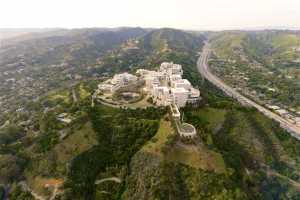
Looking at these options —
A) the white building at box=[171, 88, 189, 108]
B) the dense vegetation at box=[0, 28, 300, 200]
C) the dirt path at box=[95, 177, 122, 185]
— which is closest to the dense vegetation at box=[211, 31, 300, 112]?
the dense vegetation at box=[0, 28, 300, 200]

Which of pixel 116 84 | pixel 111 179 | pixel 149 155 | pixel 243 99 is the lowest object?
pixel 243 99

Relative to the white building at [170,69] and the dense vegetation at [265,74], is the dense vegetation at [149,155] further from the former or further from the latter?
the dense vegetation at [265,74]

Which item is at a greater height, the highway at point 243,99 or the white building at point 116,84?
the white building at point 116,84

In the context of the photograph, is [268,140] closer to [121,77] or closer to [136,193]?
[136,193]

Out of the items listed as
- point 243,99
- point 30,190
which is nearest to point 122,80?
point 30,190

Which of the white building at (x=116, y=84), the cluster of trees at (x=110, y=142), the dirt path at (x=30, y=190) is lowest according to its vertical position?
the dirt path at (x=30, y=190)

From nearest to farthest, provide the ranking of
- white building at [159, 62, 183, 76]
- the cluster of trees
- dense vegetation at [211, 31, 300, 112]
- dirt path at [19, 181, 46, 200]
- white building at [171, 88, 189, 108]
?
1. dirt path at [19, 181, 46, 200]
2. the cluster of trees
3. white building at [171, 88, 189, 108]
4. white building at [159, 62, 183, 76]
5. dense vegetation at [211, 31, 300, 112]

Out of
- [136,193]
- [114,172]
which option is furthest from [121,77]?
[136,193]

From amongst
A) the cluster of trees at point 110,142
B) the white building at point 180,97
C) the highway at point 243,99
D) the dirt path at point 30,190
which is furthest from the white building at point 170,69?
the dirt path at point 30,190

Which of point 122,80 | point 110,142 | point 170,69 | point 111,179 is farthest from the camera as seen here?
point 170,69

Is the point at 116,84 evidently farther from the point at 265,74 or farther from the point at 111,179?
the point at 265,74

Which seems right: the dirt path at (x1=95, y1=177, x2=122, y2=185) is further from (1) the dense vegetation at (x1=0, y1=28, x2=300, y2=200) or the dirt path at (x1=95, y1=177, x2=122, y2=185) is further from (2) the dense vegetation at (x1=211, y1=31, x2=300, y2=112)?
(2) the dense vegetation at (x1=211, y1=31, x2=300, y2=112)
